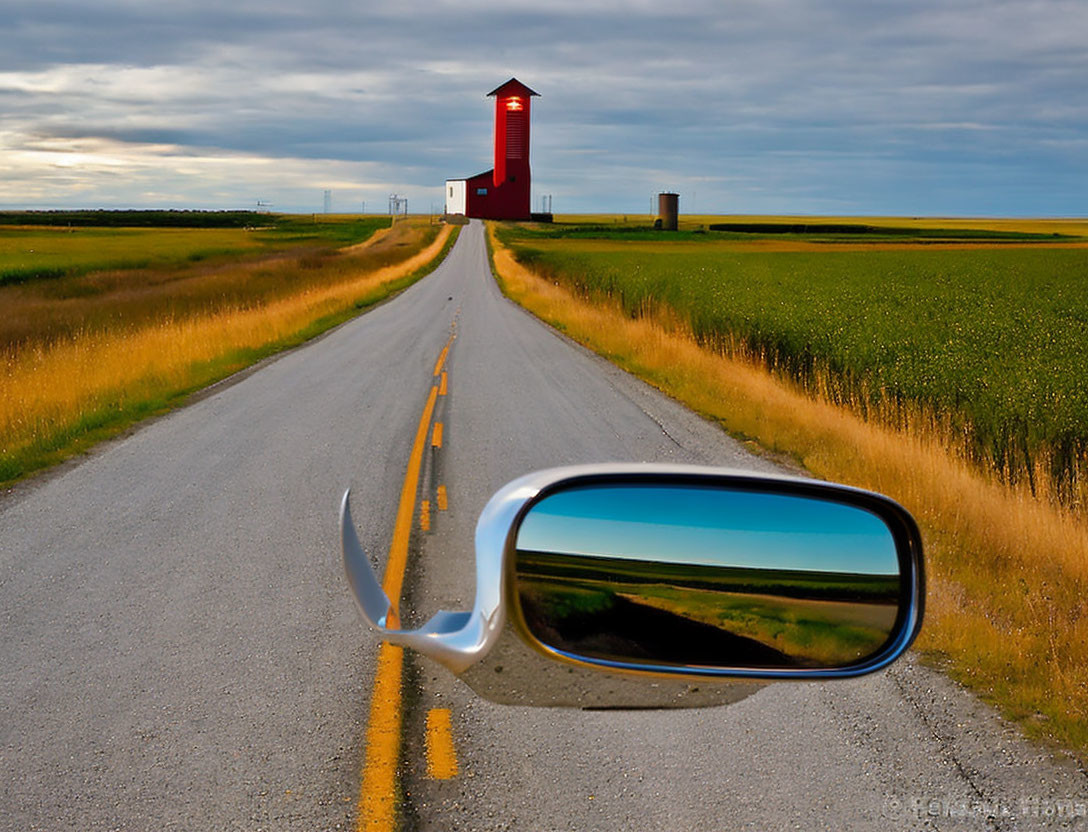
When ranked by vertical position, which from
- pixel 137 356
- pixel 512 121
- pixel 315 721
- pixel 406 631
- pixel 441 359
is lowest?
pixel 441 359

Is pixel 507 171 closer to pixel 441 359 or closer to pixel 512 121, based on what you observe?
pixel 512 121

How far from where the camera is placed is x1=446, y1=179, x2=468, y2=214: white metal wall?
399 feet

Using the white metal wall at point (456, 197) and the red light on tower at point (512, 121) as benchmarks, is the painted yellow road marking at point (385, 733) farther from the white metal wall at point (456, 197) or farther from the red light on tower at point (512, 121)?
the white metal wall at point (456, 197)

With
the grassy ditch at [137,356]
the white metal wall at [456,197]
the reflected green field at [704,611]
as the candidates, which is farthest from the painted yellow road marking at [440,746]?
the white metal wall at [456,197]

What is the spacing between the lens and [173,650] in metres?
5.35

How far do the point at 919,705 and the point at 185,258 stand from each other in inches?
2733

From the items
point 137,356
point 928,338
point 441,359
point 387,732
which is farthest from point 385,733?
point 928,338

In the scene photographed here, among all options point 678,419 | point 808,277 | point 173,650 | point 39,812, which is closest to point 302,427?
point 678,419

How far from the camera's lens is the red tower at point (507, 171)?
4053 inches

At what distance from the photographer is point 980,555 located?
6.75 metres

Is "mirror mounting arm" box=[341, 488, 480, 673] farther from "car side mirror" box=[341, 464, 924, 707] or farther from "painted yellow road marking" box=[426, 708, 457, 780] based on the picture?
"painted yellow road marking" box=[426, 708, 457, 780]

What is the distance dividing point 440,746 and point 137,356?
15.7m

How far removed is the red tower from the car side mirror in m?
105

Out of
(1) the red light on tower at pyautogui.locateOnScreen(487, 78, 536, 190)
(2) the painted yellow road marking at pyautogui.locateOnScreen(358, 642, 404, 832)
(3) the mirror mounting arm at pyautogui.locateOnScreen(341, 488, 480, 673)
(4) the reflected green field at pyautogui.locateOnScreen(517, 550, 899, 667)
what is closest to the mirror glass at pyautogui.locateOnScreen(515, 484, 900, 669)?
(4) the reflected green field at pyautogui.locateOnScreen(517, 550, 899, 667)
